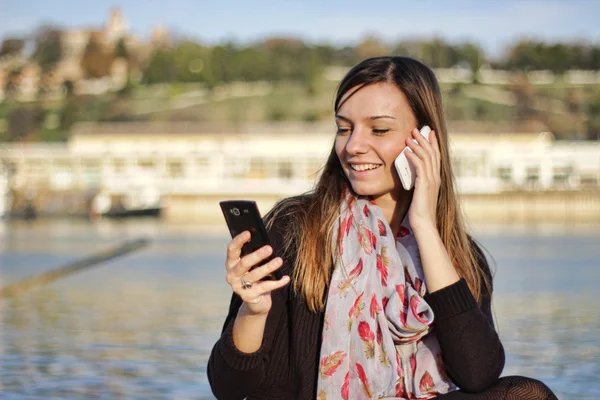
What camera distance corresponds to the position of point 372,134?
3.25m

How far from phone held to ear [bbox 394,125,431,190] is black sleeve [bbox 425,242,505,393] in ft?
0.99

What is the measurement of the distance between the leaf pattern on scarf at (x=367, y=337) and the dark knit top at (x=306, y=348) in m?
0.11

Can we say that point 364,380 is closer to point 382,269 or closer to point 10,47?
point 382,269

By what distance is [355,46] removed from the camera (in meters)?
112

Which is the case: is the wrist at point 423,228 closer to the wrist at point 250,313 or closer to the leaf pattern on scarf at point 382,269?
the leaf pattern on scarf at point 382,269

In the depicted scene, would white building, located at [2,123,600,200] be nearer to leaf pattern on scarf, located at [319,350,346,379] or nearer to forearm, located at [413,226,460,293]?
forearm, located at [413,226,460,293]

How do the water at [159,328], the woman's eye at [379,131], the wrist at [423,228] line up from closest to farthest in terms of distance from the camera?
the wrist at [423,228] < the woman's eye at [379,131] < the water at [159,328]

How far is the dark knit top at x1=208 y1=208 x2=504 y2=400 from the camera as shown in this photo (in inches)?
119

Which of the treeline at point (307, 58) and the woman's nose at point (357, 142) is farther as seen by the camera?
the treeline at point (307, 58)

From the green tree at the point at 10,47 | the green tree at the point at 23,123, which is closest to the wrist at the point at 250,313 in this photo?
the green tree at the point at 23,123

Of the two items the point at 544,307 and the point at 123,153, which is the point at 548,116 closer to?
the point at 123,153

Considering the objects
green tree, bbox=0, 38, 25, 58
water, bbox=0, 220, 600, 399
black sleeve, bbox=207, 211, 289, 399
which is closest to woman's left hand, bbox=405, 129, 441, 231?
black sleeve, bbox=207, 211, 289, 399

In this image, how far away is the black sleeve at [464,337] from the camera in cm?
304

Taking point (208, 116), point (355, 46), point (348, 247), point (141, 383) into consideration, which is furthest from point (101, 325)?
point (355, 46)
